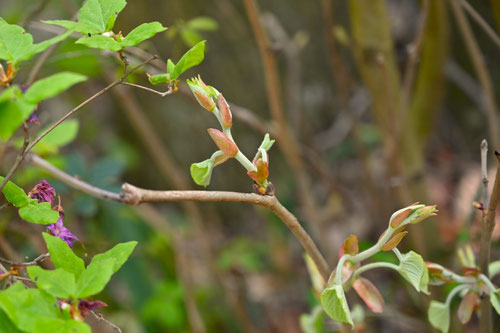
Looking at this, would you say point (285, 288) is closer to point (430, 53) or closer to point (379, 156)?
point (379, 156)

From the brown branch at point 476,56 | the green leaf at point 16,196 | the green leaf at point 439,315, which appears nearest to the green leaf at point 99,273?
the green leaf at point 16,196

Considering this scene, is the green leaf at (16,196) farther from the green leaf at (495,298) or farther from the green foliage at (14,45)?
the green leaf at (495,298)

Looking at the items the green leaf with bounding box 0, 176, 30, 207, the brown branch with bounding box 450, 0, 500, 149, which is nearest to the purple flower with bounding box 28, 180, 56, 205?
the green leaf with bounding box 0, 176, 30, 207

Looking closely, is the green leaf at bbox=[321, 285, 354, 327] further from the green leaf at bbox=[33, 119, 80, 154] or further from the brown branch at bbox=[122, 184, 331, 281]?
the green leaf at bbox=[33, 119, 80, 154]

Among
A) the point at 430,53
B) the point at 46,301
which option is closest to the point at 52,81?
the point at 46,301

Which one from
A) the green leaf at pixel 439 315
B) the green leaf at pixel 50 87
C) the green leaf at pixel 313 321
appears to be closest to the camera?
the green leaf at pixel 50 87

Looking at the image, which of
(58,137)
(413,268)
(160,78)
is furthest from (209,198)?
(58,137)
